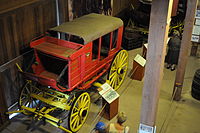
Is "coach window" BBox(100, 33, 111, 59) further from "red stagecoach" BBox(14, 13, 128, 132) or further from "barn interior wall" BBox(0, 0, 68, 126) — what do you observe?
"barn interior wall" BBox(0, 0, 68, 126)

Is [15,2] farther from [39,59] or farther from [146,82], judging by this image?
[146,82]

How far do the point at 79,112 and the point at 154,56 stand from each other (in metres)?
2.64

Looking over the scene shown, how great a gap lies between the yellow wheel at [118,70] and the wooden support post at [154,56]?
2.86 metres

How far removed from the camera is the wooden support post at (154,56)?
3084 mm

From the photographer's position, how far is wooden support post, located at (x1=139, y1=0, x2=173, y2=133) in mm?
3084

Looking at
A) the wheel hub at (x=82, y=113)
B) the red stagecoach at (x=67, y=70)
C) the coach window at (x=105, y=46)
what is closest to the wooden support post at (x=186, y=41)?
the red stagecoach at (x=67, y=70)

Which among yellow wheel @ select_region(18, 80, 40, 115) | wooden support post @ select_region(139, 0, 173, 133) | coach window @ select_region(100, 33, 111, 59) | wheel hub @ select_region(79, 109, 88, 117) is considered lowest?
wheel hub @ select_region(79, 109, 88, 117)

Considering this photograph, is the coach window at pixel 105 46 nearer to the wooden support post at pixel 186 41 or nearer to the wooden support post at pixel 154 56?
the wooden support post at pixel 186 41

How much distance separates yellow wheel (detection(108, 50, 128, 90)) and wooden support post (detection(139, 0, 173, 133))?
2.86 m

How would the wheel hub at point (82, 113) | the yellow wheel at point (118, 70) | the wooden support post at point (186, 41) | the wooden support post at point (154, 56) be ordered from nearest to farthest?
the wooden support post at point (154, 56), the wheel hub at point (82, 113), the wooden support post at point (186, 41), the yellow wheel at point (118, 70)

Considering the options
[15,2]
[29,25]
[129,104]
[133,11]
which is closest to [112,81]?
[129,104]

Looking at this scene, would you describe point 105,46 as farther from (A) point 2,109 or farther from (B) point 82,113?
(A) point 2,109

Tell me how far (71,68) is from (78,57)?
0.29m

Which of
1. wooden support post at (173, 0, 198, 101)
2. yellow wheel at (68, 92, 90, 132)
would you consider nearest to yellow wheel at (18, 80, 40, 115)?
yellow wheel at (68, 92, 90, 132)
